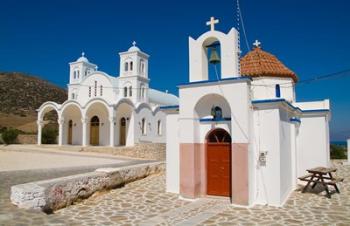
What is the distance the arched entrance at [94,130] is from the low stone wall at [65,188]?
703 inches

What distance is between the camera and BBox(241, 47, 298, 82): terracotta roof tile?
1381 centimetres

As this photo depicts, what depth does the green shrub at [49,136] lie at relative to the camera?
33688 millimetres

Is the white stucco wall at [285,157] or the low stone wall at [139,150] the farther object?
the low stone wall at [139,150]

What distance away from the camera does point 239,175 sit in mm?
9031

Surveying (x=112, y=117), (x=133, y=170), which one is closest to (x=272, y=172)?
(x=133, y=170)

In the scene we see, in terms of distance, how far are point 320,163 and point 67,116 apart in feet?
82.6

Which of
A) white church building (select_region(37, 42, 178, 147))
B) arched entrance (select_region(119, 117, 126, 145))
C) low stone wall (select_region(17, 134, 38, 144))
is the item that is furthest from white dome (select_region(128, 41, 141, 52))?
low stone wall (select_region(17, 134, 38, 144))

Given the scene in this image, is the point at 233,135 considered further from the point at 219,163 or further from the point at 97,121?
the point at 97,121

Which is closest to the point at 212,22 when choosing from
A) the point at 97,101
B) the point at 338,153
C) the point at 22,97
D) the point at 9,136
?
the point at 97,101

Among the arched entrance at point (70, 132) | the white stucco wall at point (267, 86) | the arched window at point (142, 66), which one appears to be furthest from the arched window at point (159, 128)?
the white stucco wall at point (267, 86)

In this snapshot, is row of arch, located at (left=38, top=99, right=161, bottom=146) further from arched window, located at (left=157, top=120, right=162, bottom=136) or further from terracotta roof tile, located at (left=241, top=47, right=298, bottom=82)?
terracotta roof tile, located at (left=241, top=47, right=298, bottom=82)

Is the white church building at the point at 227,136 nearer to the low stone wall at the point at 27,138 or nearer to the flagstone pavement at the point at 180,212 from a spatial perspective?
the flagstone pavement at the point at 180,212

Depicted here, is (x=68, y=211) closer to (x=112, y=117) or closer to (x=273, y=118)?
(x=273, y=118)

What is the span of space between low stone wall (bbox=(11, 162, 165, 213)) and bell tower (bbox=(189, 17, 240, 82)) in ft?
14.9
